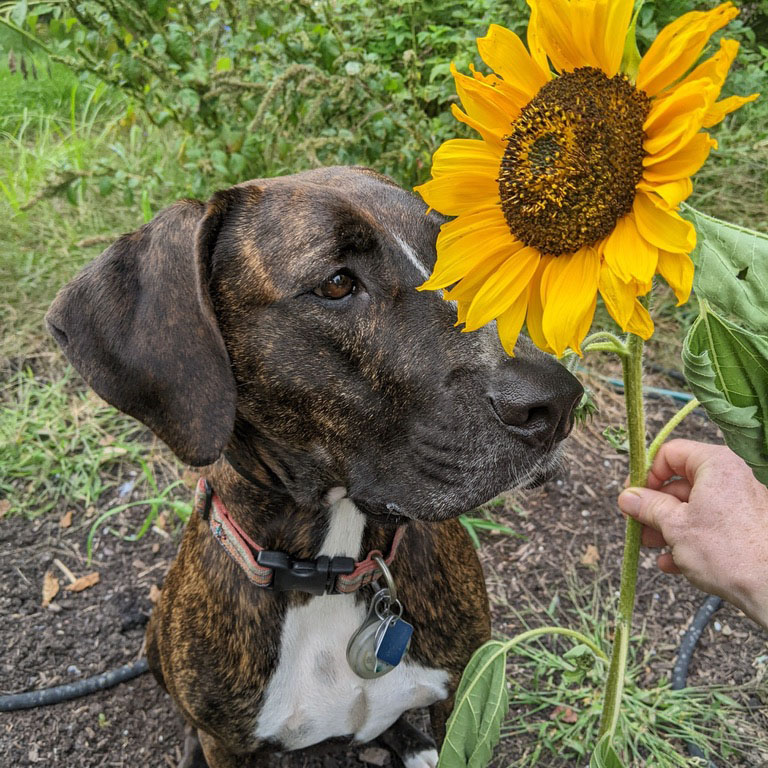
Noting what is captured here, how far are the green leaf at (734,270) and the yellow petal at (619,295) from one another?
15 centimetres

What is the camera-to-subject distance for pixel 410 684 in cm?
221

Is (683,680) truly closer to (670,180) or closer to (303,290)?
(303,290)

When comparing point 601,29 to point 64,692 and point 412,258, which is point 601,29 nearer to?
point 412,258

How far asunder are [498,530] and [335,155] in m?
1.85

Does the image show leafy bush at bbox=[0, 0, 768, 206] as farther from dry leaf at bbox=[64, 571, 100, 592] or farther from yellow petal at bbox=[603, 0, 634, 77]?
yellow petal at bbox=[603, 0, 634, 77]

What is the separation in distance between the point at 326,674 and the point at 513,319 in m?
1.27

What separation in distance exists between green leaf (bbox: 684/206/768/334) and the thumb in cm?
63

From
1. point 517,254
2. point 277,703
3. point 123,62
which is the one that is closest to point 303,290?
point 517,254

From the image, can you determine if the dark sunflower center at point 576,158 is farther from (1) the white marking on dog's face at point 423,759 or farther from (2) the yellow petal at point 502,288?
(1) the white marking on dog's face at point 423,759

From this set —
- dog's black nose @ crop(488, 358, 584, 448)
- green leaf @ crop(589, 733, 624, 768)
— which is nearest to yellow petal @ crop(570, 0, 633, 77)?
dog's black nose @ crop(488, 358, 584, 448)

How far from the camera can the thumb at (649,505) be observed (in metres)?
1.71

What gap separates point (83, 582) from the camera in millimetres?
3459

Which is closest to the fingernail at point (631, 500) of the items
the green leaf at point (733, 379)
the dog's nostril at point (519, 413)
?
the dog's nostril at point (519, 413)

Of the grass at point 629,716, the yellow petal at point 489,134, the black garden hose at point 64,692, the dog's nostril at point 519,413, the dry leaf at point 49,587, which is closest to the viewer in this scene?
the yellow petal at point 489,134
